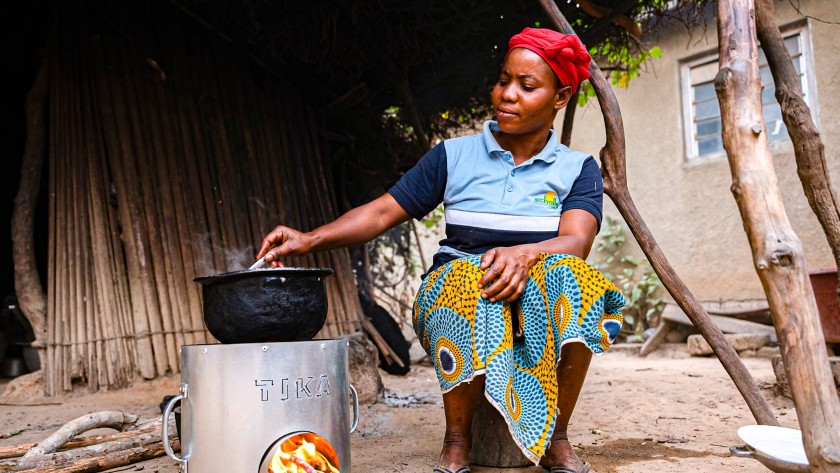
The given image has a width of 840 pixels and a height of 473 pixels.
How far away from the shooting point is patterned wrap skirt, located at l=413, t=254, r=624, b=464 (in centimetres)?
197

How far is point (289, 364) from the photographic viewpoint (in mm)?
1775

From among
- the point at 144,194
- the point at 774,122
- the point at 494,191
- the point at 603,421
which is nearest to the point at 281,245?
the point at 494,191

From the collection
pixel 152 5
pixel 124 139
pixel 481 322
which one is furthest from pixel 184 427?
pixel 152 5

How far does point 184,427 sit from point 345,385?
452 mm

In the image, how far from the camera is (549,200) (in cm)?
239

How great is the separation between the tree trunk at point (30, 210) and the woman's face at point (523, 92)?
313 centimetres

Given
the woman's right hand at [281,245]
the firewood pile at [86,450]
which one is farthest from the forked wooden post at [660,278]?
the firewood pile at [86,450]

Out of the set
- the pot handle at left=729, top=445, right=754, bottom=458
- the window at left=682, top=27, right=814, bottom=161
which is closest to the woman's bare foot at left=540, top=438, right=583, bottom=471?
the pot handle at left=729, top=445, right=754, bottom=458

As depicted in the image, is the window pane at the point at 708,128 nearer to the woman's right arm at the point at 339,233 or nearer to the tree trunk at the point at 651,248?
the tree trunk at the point at 651,248

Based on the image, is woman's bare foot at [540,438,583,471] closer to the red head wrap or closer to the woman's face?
the woman's face

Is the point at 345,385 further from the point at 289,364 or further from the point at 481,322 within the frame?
the point at 481,322

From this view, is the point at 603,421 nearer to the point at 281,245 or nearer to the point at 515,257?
the point at 515,257

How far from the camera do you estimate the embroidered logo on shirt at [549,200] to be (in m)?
2.38

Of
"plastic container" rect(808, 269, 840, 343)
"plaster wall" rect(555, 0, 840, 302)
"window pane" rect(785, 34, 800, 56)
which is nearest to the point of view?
"plastic container" rect(808, 269, 840, 343)
